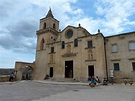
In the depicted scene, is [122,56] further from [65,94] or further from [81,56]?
[65,94]

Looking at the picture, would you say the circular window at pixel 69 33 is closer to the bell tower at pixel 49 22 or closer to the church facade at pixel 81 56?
the church facade at pixel 81 56

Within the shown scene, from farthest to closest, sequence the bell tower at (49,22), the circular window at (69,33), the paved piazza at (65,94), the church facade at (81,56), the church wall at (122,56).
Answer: the bell tower at (49,22), the circular window at (69,33), the church facade at (81,56), the church wall at (122,56), the paved piazza at (65,94)

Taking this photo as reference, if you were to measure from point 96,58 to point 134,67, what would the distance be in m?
6.71

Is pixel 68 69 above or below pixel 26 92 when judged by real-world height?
above

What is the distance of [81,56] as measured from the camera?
28.7 m

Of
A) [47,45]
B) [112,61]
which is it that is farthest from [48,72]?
[112,61]

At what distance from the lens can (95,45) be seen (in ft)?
90.4

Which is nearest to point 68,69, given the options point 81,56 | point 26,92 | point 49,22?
point 81,56

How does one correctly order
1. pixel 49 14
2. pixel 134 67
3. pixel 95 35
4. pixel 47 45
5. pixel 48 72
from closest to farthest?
pixel 134 67 < pixel 95 35 < pixel 48 72 < pixel 47 45 < pixel 49 14

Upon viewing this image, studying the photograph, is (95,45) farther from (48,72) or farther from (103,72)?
(48,72)

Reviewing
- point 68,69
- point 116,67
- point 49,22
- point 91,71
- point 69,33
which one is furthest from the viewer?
point 49,22

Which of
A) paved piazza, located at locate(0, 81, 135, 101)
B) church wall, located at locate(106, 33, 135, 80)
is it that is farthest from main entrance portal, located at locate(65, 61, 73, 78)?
paved piazza, located at locate(0, 81, 135, 101)

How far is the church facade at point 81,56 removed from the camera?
25438 millimetres

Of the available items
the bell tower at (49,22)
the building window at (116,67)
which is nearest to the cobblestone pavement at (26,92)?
the building window at (116,67)
